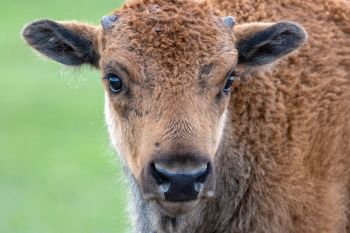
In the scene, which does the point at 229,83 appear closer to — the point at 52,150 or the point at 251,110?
the point at 251,110

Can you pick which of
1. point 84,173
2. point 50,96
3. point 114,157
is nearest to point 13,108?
point 50,96

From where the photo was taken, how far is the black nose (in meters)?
10.5

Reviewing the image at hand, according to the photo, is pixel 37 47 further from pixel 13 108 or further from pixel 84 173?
pixel 13 108

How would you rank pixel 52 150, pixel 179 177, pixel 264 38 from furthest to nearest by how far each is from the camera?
pixel 52 150
pixel 264 38
pixel 179 177

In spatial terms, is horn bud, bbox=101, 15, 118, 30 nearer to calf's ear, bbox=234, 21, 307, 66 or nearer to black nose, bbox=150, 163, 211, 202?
calf's ear, bbox=234, 21, 307, 66

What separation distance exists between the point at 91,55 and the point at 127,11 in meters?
0.65

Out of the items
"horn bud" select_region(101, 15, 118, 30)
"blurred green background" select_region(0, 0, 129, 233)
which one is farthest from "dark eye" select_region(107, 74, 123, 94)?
"blurred green background" select_region(0, 0, 129, 233)

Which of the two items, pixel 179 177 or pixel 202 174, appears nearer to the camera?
pixel 179 177

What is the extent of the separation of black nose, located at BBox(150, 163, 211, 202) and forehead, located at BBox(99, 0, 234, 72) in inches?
38.9

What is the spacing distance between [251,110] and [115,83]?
138 centimetres

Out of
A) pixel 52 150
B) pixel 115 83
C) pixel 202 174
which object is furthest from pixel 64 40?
pixel 52 150

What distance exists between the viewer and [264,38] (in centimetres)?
1187

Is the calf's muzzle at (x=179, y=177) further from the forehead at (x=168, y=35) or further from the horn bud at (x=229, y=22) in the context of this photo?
the horn bud at (x=229, y=22)

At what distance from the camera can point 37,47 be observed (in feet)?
39.6
